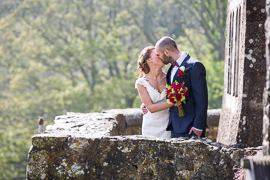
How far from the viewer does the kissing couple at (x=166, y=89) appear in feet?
13.6

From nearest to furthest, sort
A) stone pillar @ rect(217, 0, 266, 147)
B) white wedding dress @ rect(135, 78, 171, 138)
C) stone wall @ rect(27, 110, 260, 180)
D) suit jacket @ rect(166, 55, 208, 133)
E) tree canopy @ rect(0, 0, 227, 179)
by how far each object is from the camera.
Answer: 1. stone wall @ rect(27, 110, 260, 180)
2. stone pillar @ rect(217, 0, 266, 147)
3. suit jacket @ rect(166, 55, 208, 133)
4. white wedding dress @ rect(135, 78, 171, 138)
5. tree canopy @ rect(0, 0, 227, 179)

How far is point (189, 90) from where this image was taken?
14.0 feet

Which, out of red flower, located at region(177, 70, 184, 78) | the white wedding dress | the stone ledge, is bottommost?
the stone ledge

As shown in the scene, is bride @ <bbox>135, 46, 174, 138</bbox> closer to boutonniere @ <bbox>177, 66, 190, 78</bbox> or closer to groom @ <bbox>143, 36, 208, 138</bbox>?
groom @ <bbox>143, 36, 208, 138</bbox>

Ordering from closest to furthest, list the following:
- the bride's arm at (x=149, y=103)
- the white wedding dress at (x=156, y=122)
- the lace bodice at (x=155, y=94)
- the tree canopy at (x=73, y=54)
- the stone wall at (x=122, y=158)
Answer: the stone wall at (x=122, y=158) → the bride's arm at (x=149, y=103) → the lace bodice at (x=155, y=94) → the white wedding dress at (x=156, y=122) → the tree canopy at (x=73, y=54)

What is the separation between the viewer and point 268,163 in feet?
6.24

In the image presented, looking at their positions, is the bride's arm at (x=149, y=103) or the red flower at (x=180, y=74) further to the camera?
the bride's arm at (x=149, y=103)

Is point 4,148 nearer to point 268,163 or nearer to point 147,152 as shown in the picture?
point 147,152

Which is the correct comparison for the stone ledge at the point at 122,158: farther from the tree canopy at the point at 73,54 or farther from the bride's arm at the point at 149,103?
the tree canopy at the point at 73,54

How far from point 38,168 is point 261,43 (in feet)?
7.51

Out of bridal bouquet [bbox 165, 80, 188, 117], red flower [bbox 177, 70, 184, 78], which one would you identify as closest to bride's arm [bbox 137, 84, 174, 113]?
bridal bouquet [bbox 165, 80, 188, 117]

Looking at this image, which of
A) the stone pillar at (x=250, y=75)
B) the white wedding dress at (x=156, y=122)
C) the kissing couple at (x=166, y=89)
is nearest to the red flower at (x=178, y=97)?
the kissing couple at (x=166, y=89)

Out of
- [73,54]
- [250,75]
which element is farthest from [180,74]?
[73,54]

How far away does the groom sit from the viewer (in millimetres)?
4121
